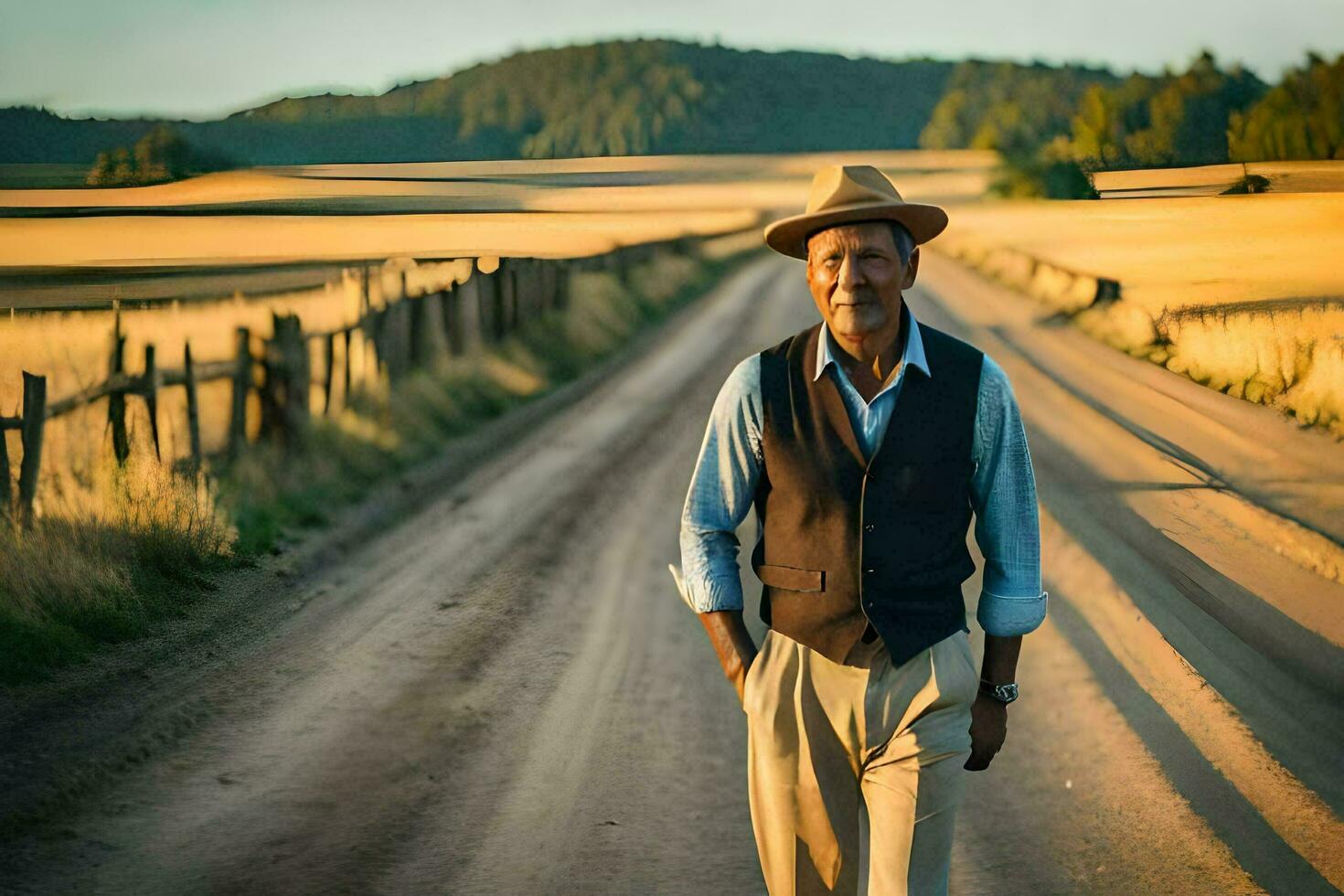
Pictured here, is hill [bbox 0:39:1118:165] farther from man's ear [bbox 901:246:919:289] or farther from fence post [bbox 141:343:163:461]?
man's ear [bbox 901:246:919:289]

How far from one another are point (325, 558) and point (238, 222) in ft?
58.6

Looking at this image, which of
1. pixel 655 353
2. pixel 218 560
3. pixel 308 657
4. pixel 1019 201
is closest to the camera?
pixel 308 657

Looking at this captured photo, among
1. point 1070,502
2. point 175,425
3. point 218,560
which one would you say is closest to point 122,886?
point 218,560

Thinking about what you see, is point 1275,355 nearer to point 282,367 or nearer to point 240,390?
point 282,367

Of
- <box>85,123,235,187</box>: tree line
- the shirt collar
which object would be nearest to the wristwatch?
the shirt collar

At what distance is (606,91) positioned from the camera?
59.5m

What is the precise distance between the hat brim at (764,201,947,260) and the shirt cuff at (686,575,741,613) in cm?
71

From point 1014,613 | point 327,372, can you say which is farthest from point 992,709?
point 327,372

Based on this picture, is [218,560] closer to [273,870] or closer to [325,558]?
[325,558]

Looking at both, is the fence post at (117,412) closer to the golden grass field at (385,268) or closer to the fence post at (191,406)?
the golden grass field at (385,268)

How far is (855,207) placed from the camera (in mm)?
2639

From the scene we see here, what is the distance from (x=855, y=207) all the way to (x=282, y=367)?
8925 mm

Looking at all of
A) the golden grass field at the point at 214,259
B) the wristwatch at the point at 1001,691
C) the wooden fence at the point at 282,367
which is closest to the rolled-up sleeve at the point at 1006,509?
the wristwatch at the point at 1001,691

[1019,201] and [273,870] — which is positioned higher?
[1019,201]
